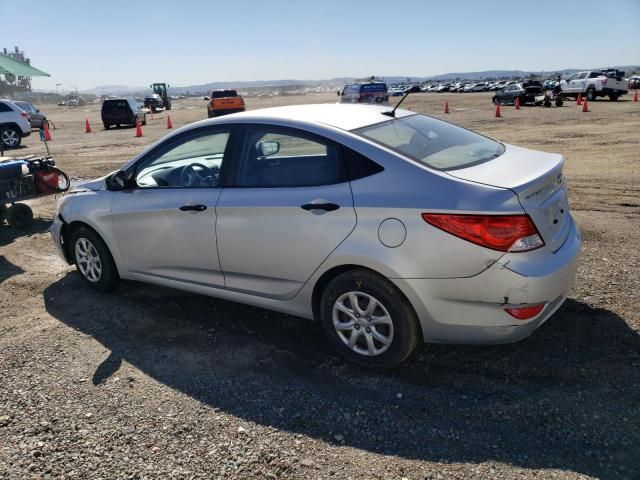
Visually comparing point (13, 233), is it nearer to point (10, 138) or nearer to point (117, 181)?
point (117, 181)

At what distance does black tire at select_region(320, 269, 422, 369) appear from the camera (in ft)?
11.2

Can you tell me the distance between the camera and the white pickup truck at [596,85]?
3322 cm

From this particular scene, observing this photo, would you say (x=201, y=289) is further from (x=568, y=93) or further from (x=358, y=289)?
(x=568, y=93)

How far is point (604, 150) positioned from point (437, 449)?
12214 mm

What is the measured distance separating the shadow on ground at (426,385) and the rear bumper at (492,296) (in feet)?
1.28

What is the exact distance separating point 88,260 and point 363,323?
9.98 feet

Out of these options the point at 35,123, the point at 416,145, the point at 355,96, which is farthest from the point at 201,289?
the point at 355,96

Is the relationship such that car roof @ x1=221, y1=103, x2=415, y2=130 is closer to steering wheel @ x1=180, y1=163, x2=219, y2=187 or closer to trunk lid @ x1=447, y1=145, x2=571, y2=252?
steering wheel @ x1=180, y1=163, x2=219, y2=187

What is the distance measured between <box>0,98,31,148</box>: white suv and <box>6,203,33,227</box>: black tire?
43.0 ft

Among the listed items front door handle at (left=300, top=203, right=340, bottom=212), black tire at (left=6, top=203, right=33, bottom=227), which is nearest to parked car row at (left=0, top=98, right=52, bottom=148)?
black tire at (left=6, top=203, right=33, bottom=227)

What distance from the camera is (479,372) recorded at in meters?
3.64

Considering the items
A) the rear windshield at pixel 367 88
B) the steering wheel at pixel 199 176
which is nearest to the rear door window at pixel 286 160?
the steering wheel at pixel 199 176

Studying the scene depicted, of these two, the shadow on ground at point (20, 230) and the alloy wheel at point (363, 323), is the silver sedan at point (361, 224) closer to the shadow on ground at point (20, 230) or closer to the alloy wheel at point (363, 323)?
the alloy wheel at point (363, 323)

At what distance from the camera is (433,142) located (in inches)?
154
